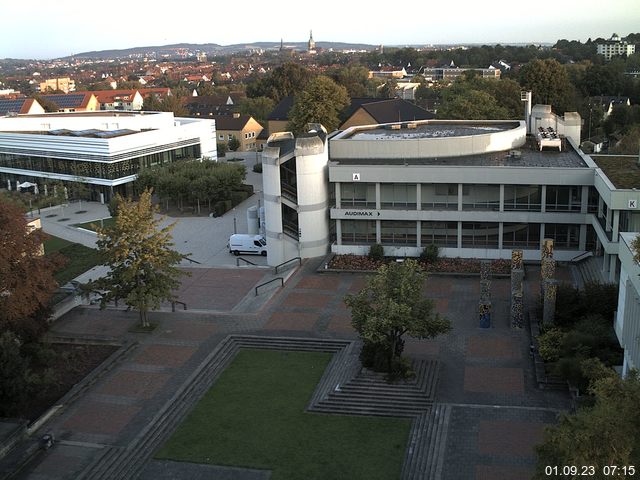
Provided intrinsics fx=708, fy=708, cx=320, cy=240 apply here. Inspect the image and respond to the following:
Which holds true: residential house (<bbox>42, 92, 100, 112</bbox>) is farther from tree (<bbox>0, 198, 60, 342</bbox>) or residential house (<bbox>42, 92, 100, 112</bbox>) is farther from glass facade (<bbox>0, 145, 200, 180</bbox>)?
tree (<bbox>0, 198, 60, 342</bbox>)

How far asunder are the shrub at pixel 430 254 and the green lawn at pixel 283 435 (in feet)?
42.0

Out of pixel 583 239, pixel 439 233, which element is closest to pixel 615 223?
pixel 583 239

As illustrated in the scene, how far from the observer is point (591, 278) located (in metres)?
32.5

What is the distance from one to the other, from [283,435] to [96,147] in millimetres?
43784

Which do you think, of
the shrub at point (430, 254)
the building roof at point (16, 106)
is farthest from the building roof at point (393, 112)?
the building roof at point (16, 106)

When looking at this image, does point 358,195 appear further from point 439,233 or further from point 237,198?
point 237,198

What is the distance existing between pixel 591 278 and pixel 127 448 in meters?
22.0

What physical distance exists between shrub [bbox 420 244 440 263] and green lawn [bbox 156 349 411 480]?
12.8 meters

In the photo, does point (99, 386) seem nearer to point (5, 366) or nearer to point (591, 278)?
point (5, 366)

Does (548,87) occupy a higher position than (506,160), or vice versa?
(548,87)

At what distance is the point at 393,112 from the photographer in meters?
78.5

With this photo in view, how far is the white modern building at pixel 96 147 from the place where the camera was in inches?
2352

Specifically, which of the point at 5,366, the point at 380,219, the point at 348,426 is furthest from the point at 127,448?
the point at 380,219

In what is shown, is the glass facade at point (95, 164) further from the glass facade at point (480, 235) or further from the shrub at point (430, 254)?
the glass facade at point (480, 235)
